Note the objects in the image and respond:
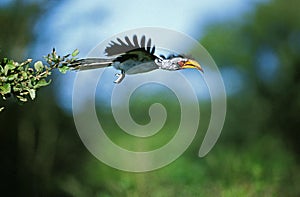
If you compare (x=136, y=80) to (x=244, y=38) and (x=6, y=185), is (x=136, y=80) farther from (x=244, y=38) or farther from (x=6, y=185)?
(x=244, y=38)

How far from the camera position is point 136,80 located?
7.45 ft

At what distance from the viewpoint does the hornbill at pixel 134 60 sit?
876 millimetres

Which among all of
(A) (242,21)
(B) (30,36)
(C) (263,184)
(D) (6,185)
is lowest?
(C) (263,184)

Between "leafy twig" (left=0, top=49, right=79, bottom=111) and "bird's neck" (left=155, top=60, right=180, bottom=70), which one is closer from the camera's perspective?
"leafy twig" (left=0, top=49, right=79, bottom=111)

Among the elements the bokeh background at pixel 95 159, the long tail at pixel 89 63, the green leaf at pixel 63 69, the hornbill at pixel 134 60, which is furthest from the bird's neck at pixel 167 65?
the bokeh background at pixel 95 159

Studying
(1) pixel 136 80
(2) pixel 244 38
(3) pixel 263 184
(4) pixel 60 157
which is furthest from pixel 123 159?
(2) pixel 244 38

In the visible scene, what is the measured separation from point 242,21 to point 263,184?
1193mm

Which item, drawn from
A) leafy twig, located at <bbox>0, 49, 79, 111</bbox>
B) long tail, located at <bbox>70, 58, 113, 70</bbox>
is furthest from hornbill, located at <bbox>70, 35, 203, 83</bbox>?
leafy twig, located at <bbox>0, 49, 79, 111</bbox>

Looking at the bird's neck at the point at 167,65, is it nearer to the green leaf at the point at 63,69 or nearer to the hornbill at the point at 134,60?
the hornbill at the point at 134,60

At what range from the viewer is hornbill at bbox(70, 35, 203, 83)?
2.87 ft

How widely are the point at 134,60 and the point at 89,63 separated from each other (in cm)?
12

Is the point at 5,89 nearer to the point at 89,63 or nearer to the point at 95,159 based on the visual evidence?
the point at 89,63

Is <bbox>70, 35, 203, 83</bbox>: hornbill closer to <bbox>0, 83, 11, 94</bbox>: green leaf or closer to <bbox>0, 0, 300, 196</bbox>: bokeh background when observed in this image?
<bbox>0, 83, 11, 94</bbox>: green leaf

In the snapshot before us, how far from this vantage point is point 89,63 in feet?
2.63
